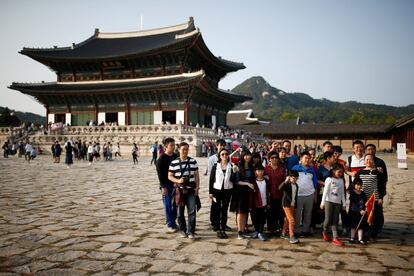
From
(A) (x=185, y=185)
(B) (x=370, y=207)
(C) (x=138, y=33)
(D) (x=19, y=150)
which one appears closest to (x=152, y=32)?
(C) (x=138, y=33)

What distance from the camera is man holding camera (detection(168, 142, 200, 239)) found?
5.83 meters

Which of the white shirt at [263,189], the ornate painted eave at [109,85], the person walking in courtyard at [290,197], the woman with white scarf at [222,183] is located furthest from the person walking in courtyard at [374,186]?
the ornate painted eave at [109,85]

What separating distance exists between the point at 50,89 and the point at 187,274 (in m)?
37.0

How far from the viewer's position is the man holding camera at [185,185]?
5.83 meters

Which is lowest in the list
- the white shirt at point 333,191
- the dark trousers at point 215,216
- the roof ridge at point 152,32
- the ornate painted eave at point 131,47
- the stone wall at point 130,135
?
the dark trousers at point 215,216

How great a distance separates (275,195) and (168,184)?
6.99 ft

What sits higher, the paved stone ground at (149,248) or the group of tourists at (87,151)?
the group of tourists at (87,151)

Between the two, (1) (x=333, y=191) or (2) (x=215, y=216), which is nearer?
(1) (x=333, y=191)

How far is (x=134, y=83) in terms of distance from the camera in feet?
112

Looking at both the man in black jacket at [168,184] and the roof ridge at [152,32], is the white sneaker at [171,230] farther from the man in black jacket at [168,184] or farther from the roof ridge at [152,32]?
→ the roof ridge at [152,32]

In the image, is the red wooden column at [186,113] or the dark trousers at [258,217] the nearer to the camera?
the dark trousers at [258,217]

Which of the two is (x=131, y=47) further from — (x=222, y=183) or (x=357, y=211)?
(x=357, y=211)

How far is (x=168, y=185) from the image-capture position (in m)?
6.30

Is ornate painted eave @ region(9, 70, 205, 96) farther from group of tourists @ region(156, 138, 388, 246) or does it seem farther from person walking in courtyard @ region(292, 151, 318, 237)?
person walking in courtyard @ region(292, 151, 318, 237)
